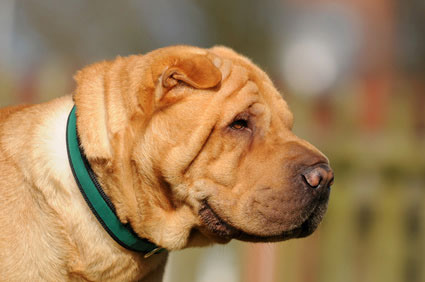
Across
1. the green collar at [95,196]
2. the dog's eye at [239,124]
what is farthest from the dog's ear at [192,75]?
the green collar at [95,196]

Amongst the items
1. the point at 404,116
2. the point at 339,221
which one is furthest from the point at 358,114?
the point at 339,221

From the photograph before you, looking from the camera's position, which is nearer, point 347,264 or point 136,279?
point 136,279

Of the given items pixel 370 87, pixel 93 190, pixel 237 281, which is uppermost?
pixel 93 190

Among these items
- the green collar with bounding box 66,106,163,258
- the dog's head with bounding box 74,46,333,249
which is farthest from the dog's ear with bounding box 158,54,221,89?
the green collar with bounding box 66,106,163,258

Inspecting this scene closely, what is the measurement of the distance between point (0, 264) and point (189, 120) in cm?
108

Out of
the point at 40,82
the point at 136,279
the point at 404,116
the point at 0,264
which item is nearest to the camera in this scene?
the point at 0,264

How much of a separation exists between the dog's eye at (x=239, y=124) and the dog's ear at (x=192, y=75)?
8.0 inches

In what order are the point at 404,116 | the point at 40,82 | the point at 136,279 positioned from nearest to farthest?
the point at 136,279 → the point at 404,116 → the point at 40,82

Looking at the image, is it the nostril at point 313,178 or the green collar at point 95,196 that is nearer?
the nostril at point 313,178

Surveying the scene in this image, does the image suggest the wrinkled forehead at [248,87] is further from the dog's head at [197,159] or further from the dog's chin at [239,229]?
the dog's chin at [239,229]

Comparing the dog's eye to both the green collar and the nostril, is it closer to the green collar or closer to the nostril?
the nostril

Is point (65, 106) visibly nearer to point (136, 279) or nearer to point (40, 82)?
point (136, 279)

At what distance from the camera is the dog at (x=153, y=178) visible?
10.5 ft

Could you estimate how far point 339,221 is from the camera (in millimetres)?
5676
